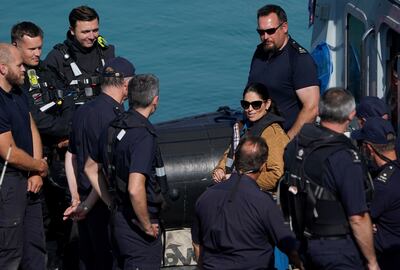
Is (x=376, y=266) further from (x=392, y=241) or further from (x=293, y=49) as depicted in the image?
(x=293, y=49)

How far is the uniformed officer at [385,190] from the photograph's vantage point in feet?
15.9

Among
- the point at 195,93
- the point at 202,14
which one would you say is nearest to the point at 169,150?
the point at 195,93

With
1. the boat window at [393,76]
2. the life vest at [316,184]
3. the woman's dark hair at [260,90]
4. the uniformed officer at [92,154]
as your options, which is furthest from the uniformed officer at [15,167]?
the boat window at [393,76]

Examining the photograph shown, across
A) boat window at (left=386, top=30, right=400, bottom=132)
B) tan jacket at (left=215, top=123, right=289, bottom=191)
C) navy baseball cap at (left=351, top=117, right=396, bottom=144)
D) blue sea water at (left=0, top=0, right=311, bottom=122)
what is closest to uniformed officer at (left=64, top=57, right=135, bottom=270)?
tan jacket at (left=215, top=123, right=289, bottom=191)

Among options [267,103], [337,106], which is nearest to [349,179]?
[337,106]

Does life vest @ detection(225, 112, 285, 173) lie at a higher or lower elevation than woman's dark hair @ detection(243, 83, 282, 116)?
lower

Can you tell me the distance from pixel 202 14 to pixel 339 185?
9771 millimetres

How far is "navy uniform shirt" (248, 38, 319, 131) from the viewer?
5.96 metres

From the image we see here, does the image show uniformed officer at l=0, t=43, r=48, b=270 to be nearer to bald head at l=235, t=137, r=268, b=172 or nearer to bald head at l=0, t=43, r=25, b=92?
bald head at l=0, t=43, r=25, b=92

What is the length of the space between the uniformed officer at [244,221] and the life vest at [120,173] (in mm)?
617

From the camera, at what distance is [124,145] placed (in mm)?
5176

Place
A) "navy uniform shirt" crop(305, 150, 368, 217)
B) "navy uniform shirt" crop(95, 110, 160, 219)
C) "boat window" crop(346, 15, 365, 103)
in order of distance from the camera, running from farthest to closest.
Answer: "boat window" crop(346, 15, 365, 103)
"navy uniform shirt" crop(95, 110, 160, 219)
"navy uniform shirt" crop(305, 150, 368, 217)

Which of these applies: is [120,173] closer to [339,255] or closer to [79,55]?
[339,255]

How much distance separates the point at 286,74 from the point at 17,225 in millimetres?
1968
